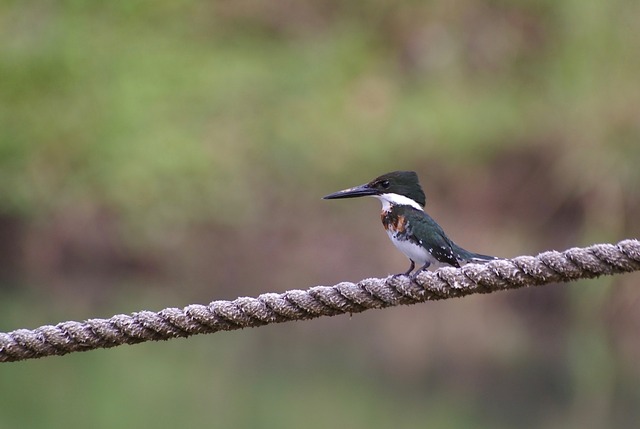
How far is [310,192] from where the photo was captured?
1390cm

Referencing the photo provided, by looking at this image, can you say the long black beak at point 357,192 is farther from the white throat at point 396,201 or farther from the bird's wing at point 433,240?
the bird's wing at point 433,240

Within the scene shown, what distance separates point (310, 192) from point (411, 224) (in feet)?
35.2

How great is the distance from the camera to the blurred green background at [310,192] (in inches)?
320

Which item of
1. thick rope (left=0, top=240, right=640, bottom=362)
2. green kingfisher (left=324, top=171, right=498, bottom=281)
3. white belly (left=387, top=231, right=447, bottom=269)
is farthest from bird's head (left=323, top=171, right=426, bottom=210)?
thick rope (left=0, top=240, right=640, bottom=362)

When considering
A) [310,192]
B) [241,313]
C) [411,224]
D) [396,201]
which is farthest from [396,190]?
[310,192]

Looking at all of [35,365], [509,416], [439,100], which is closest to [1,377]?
A: [35,365]

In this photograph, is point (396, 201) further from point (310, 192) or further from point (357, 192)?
point (310, 192)

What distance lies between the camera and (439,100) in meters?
14.3

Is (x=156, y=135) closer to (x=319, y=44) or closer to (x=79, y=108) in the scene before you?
(x=79, y=108)

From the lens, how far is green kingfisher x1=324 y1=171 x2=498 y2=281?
10.3 ft

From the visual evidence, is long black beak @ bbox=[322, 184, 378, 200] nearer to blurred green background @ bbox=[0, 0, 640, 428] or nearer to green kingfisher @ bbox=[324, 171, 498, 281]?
green kingfisher @ bbox=[324, 171, 498, 281]

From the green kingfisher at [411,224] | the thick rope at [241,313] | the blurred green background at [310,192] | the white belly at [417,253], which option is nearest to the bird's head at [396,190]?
the green kingfisher at [411,224]

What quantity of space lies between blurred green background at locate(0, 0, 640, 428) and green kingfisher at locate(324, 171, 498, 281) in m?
3.97

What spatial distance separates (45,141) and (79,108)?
557 millimetres
